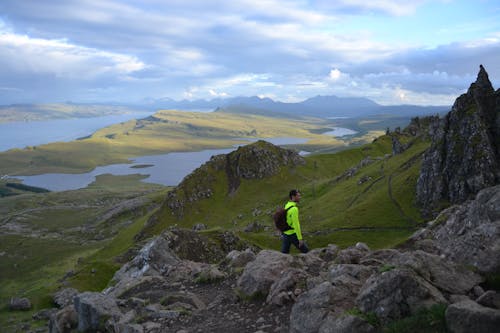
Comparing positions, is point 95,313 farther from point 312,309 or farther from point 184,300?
point 312,309

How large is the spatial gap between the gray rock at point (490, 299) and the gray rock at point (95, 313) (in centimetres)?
2152

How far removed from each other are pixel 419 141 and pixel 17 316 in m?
131

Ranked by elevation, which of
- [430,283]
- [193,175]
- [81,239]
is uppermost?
[430,283]

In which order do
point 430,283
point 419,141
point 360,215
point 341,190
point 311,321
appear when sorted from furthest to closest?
1. point 419,141
2. point 341,190
3. point 360,215
4. point 311,321
5. point 430,283

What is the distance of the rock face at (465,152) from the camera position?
73.9m

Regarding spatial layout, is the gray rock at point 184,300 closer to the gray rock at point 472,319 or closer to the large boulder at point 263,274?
the large boulder at point 263,274

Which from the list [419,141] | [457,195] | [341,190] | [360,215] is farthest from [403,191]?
[419,141]

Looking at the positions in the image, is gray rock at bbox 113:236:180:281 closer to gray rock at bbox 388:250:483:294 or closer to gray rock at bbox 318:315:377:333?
gray rock at bbox 318:315:377:333

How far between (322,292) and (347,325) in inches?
112

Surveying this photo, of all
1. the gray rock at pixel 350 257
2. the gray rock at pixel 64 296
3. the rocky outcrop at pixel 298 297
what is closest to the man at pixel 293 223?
the rocky outcrop at pixel 298 297

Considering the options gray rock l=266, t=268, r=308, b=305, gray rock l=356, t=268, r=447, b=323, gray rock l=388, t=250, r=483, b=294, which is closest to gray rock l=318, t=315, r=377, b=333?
gray rock l=356, t=268, r=447, b=323

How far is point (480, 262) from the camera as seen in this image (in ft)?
55.5

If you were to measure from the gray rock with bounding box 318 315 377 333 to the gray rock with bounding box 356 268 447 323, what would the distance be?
686 mm

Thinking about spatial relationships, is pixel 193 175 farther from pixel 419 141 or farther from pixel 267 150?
pixel 419 141
